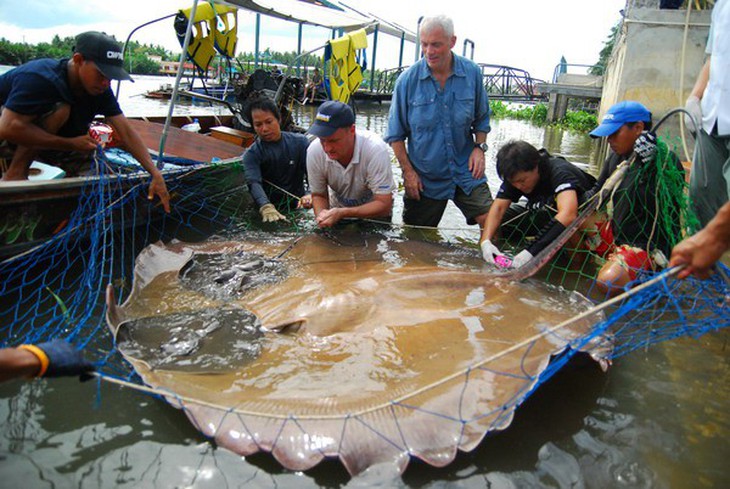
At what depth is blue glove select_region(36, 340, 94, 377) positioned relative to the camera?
1.80 meters

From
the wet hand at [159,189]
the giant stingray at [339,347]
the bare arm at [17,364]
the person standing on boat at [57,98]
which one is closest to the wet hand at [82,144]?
the person standing on boat at [57,98]

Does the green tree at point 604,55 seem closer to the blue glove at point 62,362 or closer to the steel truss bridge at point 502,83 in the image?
the steel truss bridge at point 502,83

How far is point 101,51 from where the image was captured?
368 centimetres

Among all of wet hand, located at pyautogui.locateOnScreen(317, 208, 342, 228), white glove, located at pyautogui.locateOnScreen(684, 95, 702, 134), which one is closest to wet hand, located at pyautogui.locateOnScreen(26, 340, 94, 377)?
wet hand, located at pyautogui.locateOnScreen(317, 208, 342, 228)

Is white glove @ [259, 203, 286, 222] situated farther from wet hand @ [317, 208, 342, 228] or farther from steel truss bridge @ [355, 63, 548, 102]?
steel truss bridge @ [355, 63, 548, 102]

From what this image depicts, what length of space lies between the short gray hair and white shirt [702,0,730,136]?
77.1 inches

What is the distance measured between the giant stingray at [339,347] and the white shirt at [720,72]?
54.0 inches

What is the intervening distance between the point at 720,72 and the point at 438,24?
7.14 ft

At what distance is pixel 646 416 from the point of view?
8.86 feet

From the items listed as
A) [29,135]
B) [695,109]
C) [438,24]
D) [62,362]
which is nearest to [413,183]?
[438,24]

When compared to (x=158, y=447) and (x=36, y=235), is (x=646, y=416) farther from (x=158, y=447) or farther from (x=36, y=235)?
(x=36, y=235)

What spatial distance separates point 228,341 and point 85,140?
8.17 ft

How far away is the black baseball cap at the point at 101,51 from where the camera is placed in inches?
144

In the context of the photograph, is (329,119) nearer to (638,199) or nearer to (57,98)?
(57,98)
